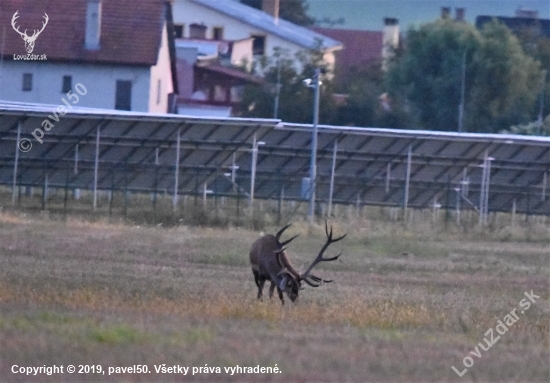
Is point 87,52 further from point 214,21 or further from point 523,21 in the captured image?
point 523,21

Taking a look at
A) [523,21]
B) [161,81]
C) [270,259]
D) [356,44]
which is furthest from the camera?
[356,44]

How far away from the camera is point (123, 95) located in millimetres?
55281

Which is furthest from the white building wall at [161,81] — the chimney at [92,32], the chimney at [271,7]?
the chimney at [271,7]

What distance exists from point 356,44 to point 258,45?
18.4 m

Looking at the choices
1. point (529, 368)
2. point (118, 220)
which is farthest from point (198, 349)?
point (118, 220)

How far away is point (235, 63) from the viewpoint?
252ft

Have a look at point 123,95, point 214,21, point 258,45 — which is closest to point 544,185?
point 123,95

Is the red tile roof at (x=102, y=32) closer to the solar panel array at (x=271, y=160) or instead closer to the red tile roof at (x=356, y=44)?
the solar panel array at (x=271, y=160)

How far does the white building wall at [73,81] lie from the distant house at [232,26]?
28.6m

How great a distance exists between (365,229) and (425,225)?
9.35ft

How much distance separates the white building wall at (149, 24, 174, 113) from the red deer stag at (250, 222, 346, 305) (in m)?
38.6

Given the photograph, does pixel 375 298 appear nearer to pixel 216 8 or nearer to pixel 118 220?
pixel 118 220

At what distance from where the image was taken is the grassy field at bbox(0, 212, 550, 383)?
9.66 meters

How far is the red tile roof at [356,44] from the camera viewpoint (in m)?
98.2
